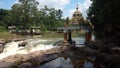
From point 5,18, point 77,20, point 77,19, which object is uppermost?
point 5,18

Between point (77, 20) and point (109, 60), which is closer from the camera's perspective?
point (109, 60)

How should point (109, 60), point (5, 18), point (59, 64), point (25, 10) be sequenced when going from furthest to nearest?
point (5, 18) < point (25, 10) < point (109, 60) < point (59, 64)

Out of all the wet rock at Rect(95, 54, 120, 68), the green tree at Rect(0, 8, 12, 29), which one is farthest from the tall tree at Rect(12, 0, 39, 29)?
the wet rock at Rect(95, 54, 120, 68)

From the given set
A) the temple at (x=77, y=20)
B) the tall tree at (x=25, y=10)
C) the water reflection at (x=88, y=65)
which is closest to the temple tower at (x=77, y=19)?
the temple at (x=77, y=20)

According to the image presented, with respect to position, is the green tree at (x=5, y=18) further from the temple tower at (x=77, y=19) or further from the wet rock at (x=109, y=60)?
the wet rock at (x=109, y=60)

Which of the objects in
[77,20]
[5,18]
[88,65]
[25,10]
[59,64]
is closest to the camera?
[88,65]

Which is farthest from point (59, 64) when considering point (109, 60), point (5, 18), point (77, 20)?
point (5, 18)

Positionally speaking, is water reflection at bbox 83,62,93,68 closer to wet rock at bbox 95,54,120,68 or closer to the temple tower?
wet rock at bbox 95,54,120,68

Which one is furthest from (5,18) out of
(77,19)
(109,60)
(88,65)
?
(88,65)

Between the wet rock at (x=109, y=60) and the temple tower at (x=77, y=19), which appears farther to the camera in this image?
the temple tower at (x=77, y=19)

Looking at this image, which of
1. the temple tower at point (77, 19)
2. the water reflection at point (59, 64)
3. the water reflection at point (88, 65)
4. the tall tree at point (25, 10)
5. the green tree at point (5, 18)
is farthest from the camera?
the green tree at point (5, 18)

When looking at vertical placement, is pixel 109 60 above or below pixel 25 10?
below

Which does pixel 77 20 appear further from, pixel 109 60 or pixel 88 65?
pixel 88 65

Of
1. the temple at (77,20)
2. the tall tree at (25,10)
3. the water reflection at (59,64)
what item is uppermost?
the tall tree at (25,10)
